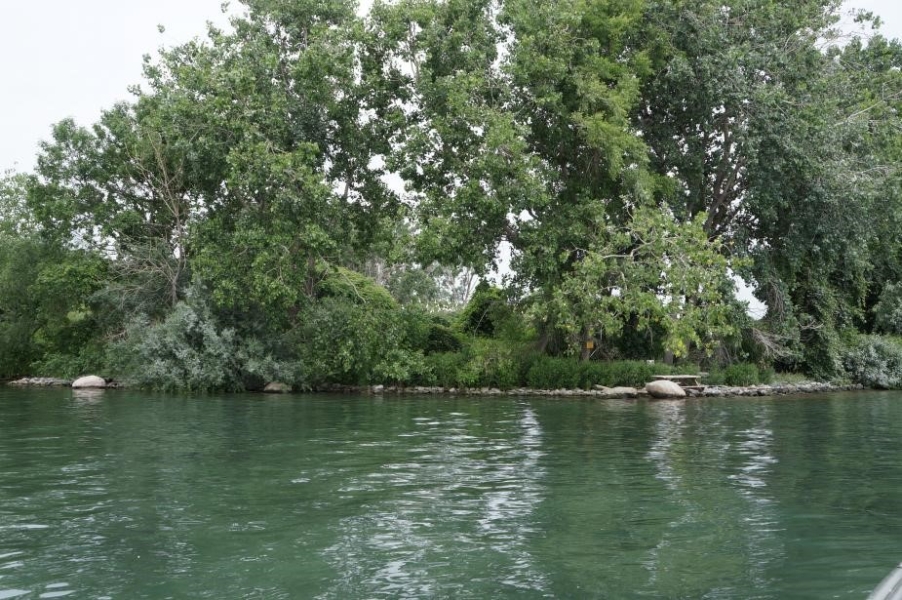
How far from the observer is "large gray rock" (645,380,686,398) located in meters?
31.2

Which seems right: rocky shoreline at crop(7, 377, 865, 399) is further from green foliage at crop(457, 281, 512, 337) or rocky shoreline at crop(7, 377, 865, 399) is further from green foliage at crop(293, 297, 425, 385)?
green foliage at crop(457, 281, 512, 337)

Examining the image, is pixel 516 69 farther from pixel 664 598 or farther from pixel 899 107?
pixel 664 598

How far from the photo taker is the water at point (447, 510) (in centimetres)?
787

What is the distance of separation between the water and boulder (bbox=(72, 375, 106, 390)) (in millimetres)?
15591

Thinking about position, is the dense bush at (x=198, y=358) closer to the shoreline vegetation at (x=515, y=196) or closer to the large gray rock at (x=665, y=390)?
the shoreline vegetation at (x=515, y=196)

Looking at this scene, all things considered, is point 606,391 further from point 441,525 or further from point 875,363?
point 441,525

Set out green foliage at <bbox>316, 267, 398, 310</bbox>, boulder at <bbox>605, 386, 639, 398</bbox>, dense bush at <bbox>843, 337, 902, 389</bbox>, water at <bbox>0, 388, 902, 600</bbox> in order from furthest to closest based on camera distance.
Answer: dense bush at <bbox>843, 337, 902, 389</bbox>
green foliage at <bbox>316, 267, 398, 310</bbox>
boulder at <bbox>605, 386, 639, 398</bbox>
water at <bbox>0, 388, 902, 600</bbox>

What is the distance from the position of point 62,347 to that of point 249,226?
13240mm

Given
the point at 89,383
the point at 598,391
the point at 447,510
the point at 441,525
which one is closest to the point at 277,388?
the point at 89,383

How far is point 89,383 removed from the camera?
36812 mm

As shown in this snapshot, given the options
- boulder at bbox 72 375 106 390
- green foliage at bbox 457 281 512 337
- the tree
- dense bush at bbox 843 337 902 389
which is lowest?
boulder at bbox 72 375 106 390

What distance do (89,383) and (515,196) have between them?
61.1 ft

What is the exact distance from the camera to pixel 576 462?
49.5 feet

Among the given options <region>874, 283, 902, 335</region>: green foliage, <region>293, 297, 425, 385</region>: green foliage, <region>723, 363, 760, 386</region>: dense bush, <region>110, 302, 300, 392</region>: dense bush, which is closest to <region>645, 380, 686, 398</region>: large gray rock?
<region>723, 363, 760, 386</region>: dense bush
